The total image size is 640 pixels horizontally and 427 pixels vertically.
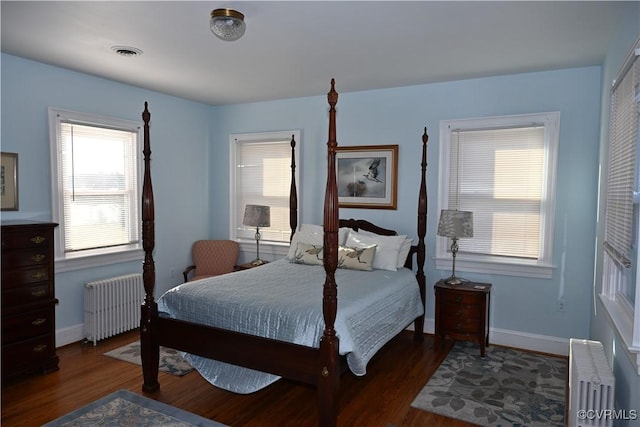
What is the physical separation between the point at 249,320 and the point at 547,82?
3.31 meters

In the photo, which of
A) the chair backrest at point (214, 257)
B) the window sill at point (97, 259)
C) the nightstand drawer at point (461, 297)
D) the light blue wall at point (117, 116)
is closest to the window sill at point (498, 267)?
the nightstand drawer at point (461, 297)

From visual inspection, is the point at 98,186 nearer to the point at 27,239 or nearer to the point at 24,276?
the point at 27,239

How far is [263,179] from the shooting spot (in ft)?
17.9

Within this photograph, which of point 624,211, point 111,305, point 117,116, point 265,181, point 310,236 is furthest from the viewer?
point 265,181

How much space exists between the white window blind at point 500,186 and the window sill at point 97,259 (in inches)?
133

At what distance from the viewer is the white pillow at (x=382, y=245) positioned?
4.20 metres

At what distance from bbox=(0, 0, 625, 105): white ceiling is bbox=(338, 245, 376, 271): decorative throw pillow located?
5.41 ft

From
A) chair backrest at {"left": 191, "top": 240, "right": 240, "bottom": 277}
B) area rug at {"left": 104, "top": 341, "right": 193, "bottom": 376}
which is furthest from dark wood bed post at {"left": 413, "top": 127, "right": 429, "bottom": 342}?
chair backrest at {"left": 191, "top": 240, "right": 240, "bottom": 277}

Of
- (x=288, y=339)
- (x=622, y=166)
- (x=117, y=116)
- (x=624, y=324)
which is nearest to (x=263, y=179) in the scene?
(x=117, y=116)

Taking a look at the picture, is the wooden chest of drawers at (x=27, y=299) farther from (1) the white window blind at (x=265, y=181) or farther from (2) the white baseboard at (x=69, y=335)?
(1) the white window blind at (x=265, y=181)

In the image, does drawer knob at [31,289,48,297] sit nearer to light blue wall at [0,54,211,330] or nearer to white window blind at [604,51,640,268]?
light blue wall at [0,54,211,330]

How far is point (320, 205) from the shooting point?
5094mm

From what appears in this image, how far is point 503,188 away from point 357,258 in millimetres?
1542

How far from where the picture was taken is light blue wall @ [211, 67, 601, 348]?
384 cm
